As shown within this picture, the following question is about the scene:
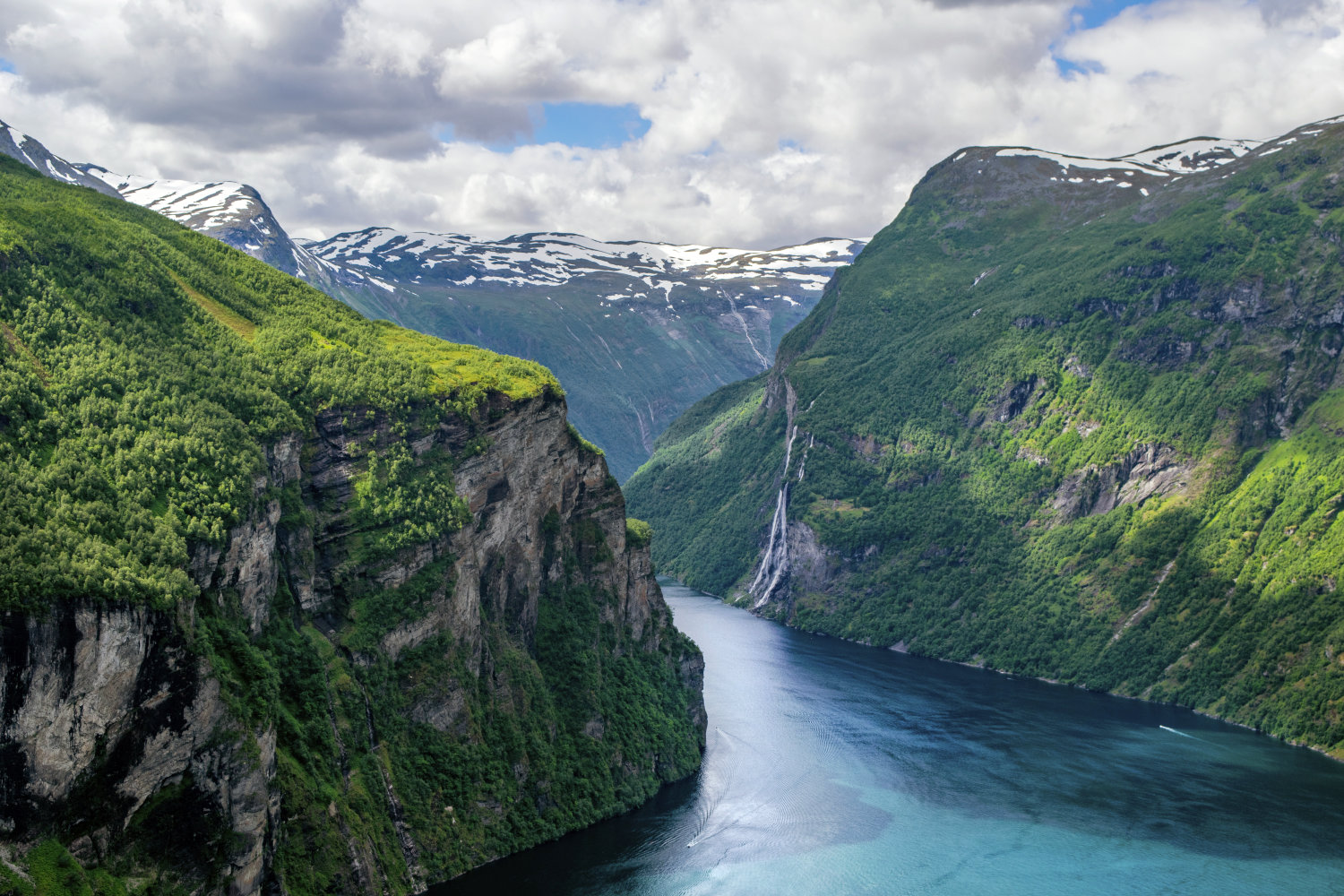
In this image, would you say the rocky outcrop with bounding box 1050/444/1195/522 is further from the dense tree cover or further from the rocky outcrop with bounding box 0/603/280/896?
the rocky outcrop with bounding box 0/603/280/896

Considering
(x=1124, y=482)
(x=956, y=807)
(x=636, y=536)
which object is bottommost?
(x=956, y=807)

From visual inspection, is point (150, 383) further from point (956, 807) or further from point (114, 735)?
point (956, 807)

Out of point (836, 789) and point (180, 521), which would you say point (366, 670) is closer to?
point (180, 521)

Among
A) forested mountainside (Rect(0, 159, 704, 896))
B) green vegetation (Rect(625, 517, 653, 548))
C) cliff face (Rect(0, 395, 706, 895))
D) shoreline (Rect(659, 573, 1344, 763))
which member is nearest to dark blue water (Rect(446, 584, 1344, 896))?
shoreline (Rect(659, 573, 1344, 763))

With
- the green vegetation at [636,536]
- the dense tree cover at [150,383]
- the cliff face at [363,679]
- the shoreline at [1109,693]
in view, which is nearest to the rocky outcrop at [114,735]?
the cliff face at [363,679]

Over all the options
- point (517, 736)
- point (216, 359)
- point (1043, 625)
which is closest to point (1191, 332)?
point (1043, 625)

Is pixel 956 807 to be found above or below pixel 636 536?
below

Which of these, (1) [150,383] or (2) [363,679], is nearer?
(1) [150,383]

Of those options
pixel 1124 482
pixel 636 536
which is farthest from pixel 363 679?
pixel 1124 482
